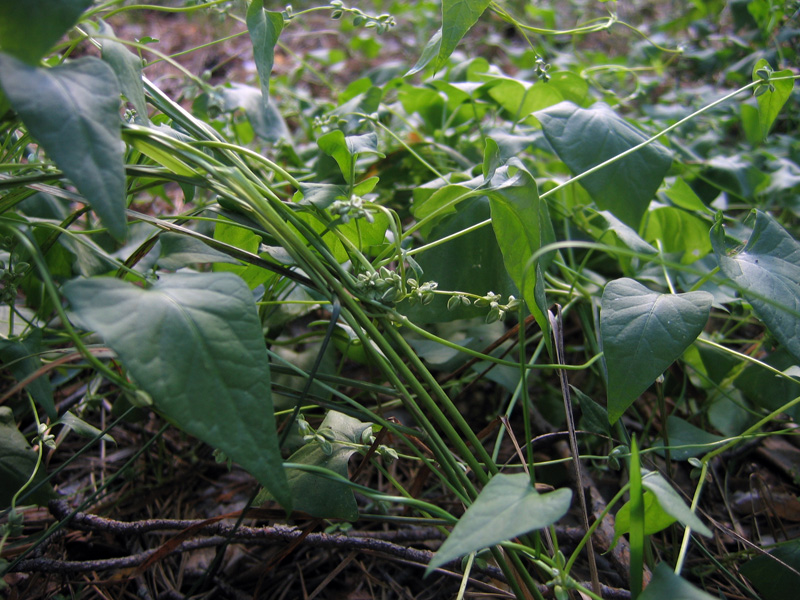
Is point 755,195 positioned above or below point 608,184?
below

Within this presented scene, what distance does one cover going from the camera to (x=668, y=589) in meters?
0.44

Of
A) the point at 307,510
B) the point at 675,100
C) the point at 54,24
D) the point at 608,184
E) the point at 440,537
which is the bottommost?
the point at 440,537

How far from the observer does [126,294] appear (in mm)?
434

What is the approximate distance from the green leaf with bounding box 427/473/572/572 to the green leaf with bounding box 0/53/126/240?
36 centimetres

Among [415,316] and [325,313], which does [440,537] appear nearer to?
[415,316]

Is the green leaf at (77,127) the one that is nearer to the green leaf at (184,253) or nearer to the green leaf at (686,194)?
the green leaf at (184,253)

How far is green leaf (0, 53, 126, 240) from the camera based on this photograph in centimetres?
40

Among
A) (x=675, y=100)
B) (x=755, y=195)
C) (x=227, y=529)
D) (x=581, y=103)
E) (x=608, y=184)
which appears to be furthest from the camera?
(x=675, y=100)

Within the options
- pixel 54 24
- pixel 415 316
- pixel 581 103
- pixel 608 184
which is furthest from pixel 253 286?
pixel 581 103

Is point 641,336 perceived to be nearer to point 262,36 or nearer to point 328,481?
point 328,481

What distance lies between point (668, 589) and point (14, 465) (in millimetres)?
754

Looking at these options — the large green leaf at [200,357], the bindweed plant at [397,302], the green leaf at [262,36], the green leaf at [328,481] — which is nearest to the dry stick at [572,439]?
the bindweed plant at [397,302]

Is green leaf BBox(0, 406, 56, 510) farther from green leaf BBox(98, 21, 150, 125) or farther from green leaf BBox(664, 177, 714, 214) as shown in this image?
green leaf BBox(664, 177, 714, 214)

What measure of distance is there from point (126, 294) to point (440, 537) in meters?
0.51
